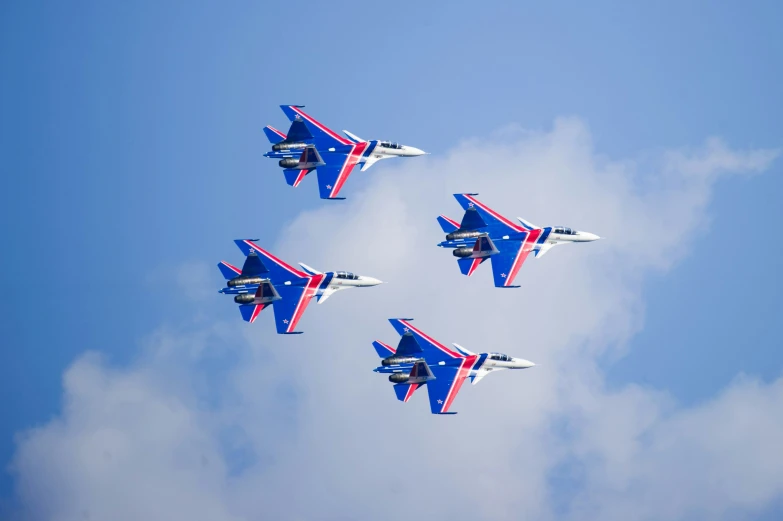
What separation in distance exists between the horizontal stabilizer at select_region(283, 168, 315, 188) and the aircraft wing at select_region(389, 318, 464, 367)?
12.4 metres

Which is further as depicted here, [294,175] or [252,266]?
[294,175]

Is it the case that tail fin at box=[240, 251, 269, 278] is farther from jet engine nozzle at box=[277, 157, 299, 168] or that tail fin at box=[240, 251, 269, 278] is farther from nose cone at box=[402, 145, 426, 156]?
nose cone at box=[402, 145, 426, 156]

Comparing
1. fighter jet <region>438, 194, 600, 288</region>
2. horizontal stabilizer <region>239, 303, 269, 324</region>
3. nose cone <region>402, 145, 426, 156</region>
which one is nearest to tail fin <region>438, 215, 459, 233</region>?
fighter jet <region>438, 194, 600, 288</region>

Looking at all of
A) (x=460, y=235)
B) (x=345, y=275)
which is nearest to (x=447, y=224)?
(x=460, y=235)

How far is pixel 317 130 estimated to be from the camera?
124 meters

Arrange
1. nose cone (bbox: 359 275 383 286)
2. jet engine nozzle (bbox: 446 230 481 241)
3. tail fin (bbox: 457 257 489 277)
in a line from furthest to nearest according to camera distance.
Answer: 1. nose cone (bbox: 359 275 383 286)
2. jet engine nozzle (bbox: 446 230 481 241)
3. tail fin (bbox: 457 257 489 277)

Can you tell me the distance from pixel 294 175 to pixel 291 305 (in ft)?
32.4

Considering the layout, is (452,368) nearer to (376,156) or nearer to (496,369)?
(496,369)

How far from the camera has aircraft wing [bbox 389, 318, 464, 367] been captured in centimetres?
12019

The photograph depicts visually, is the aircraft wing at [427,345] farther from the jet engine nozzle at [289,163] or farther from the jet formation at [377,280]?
the jet engine nozzle at [289,163]

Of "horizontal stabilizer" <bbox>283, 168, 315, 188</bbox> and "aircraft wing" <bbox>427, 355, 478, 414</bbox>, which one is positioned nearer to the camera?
"aircraft wing" <bbox>427, 355, 478, 414</bbox>

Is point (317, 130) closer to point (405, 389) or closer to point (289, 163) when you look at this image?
point (289, 163)

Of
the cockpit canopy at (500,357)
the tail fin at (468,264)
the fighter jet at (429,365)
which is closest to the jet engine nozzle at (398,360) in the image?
the fighter jet at (429,365)

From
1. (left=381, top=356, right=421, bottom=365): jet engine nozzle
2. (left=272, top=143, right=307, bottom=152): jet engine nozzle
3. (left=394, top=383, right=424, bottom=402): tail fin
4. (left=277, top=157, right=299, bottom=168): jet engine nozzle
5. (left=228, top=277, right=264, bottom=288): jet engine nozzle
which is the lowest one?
(left=394, top=383, right=424, bottom=402): tail fin
